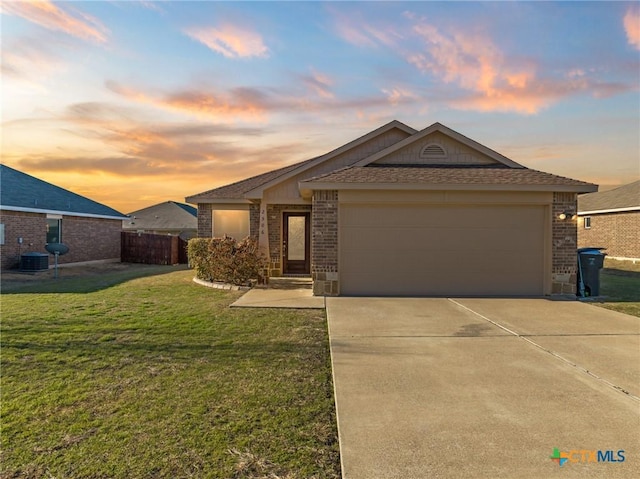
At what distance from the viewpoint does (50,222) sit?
18.2 meters

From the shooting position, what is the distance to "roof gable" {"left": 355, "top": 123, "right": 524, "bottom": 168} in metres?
11.4

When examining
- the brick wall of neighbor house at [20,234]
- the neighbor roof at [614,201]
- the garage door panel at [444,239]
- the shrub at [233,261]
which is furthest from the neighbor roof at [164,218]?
the neighbor roof at [614,201]

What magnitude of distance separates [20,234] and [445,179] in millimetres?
18588

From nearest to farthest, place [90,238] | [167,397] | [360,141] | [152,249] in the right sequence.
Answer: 1. [167,397]
2. [360,141]
3. [90,238]
4. [152,249]

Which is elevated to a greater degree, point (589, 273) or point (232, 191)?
point (232, 191)

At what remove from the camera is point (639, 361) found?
4.81 metres

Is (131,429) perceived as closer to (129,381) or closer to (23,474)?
(23,474)

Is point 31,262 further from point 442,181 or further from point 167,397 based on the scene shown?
point 442,181

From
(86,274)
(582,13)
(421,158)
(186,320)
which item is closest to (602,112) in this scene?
(582,13)

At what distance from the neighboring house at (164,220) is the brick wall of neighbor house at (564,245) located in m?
27.3

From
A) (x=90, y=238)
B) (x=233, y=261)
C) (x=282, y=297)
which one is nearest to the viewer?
(x=282, y=297)

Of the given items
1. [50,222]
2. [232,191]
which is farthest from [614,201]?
[50,222]

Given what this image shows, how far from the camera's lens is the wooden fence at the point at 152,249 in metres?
21.5

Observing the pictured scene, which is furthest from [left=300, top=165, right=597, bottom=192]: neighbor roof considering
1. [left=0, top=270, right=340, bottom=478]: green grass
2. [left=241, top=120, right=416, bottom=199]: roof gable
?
[left=0, top=270, right=340, bottom=478]: green grass
